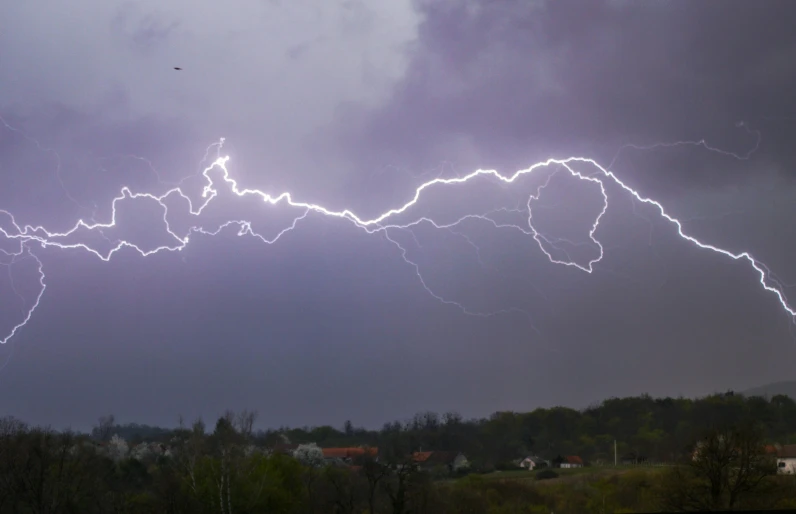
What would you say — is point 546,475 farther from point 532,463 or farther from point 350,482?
point 350,482

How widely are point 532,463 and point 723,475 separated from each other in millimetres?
39017

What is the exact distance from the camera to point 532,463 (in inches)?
2790

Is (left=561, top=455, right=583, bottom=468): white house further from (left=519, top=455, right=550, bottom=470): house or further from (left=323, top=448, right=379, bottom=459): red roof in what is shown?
(left=323, top=448, right=379, bottom=459): red roof

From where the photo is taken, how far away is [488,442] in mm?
82000

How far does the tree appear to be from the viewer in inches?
1280

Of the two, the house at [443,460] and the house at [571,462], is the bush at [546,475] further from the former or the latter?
the house at [571,462]

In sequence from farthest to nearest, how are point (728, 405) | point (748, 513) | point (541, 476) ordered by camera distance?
point (728, 405)
point (541, 476)
point (748, 513)

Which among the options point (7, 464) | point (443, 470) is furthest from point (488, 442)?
point (7, 464)

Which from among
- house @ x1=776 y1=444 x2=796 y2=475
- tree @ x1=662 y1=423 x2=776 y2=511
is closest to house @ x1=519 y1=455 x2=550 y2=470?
house @ x1=776 y1=444 x2=796 y2=475

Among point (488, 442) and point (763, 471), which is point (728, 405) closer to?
point (488, 442)

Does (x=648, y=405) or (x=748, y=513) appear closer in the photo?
(x=748, y=513)

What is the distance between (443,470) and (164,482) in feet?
96.1

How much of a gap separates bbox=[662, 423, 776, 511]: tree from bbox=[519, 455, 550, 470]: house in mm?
36588

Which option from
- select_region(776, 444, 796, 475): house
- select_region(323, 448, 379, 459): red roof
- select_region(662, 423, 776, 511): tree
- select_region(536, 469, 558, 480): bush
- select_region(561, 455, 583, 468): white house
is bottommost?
select_region(561, 455, 583, 468): white house
